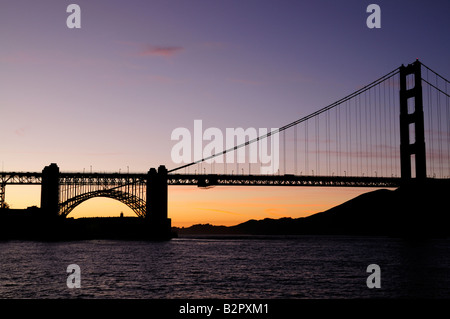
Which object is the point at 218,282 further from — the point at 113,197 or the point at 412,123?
the point at 113,197

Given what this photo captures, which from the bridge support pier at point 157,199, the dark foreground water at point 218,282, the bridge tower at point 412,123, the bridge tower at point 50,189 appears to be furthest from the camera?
the bridge tower at point 50,189

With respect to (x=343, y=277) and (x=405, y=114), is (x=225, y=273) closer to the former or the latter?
(x=343, y=277)

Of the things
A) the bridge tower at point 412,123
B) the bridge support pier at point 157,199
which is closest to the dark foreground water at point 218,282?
the bridge tower at point 412,123

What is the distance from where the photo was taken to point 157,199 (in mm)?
114938

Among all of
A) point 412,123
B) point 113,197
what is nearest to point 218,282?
point 412,123

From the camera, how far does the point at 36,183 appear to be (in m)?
131

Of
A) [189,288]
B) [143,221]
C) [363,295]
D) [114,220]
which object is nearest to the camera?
[363,295]

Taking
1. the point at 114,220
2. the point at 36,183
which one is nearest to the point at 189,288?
the point at 36,183

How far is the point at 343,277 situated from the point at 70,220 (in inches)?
4172

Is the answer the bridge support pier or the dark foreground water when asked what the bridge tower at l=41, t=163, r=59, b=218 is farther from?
the dark foreground water

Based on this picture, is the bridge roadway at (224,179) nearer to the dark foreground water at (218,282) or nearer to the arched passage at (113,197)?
the arched passage at (113,197)

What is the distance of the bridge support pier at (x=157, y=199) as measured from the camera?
114938mm

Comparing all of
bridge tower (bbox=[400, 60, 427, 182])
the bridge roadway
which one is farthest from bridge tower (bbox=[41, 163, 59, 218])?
bridge tower (bbox=[400, 60, 427, 182])

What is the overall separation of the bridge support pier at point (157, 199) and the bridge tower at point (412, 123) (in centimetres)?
4970
